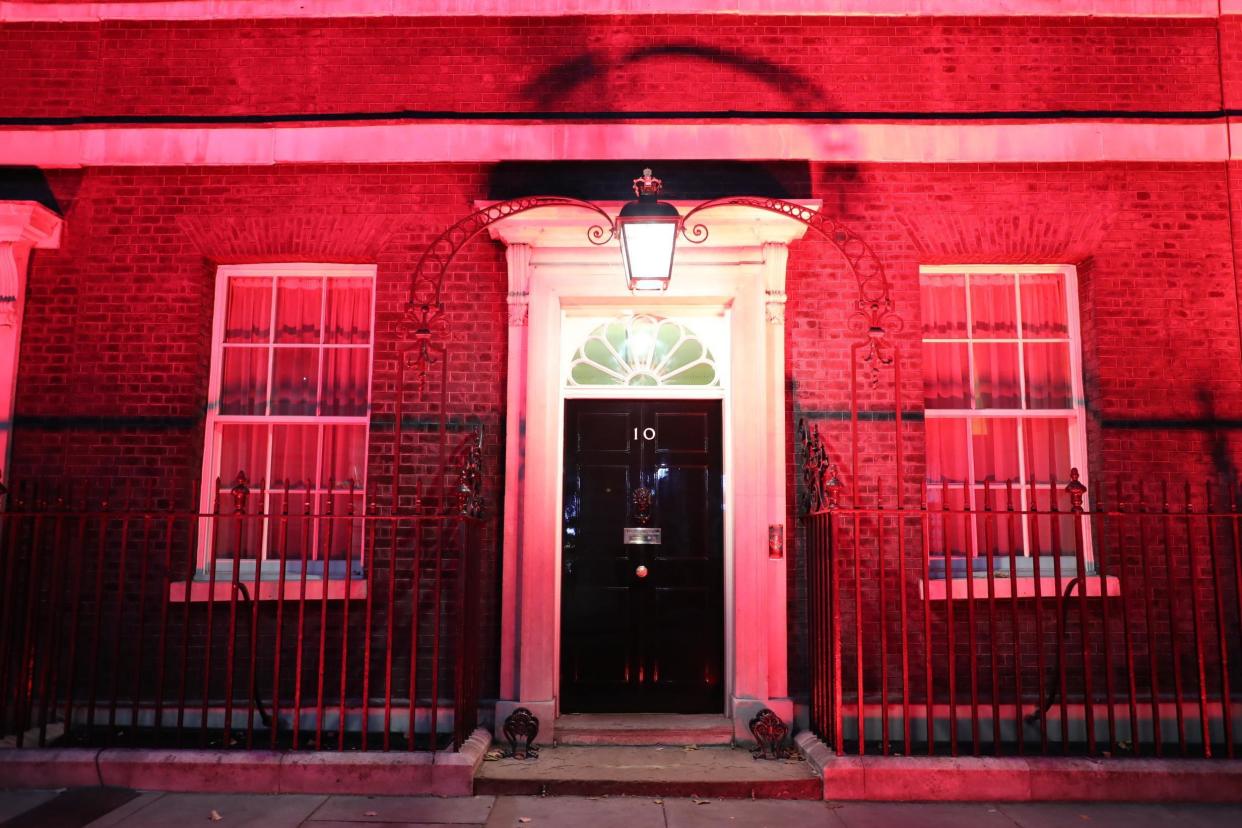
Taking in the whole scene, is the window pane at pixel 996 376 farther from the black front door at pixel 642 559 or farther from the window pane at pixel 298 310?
the window pane at pixel 298 310

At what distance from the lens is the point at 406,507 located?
6.17m

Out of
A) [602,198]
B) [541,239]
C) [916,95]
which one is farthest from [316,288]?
[916,95]

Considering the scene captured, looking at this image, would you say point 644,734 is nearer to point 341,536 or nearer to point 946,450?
point 341,536

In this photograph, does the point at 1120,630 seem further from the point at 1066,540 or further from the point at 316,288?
the point at 316,288

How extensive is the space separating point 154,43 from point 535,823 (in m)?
6.20

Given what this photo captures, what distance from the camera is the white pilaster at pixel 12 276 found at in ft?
20.6

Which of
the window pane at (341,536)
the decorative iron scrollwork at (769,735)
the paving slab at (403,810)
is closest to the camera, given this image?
the paving slab at (403,810)

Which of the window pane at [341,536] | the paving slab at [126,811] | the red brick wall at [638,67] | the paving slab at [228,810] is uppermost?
the red brick wall at [638,67]

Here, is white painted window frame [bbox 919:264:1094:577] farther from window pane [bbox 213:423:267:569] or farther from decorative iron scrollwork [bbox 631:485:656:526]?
window pane [bbox 213:423:267:569]

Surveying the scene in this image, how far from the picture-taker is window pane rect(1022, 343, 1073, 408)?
654cm

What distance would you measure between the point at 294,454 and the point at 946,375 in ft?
15.8

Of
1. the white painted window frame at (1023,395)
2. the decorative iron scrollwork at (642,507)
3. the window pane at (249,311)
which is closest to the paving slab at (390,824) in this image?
the decorative iron scrollwork at (642,507)

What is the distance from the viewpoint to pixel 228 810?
4.76 metres

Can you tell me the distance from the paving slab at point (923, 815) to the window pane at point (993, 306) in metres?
3.33
